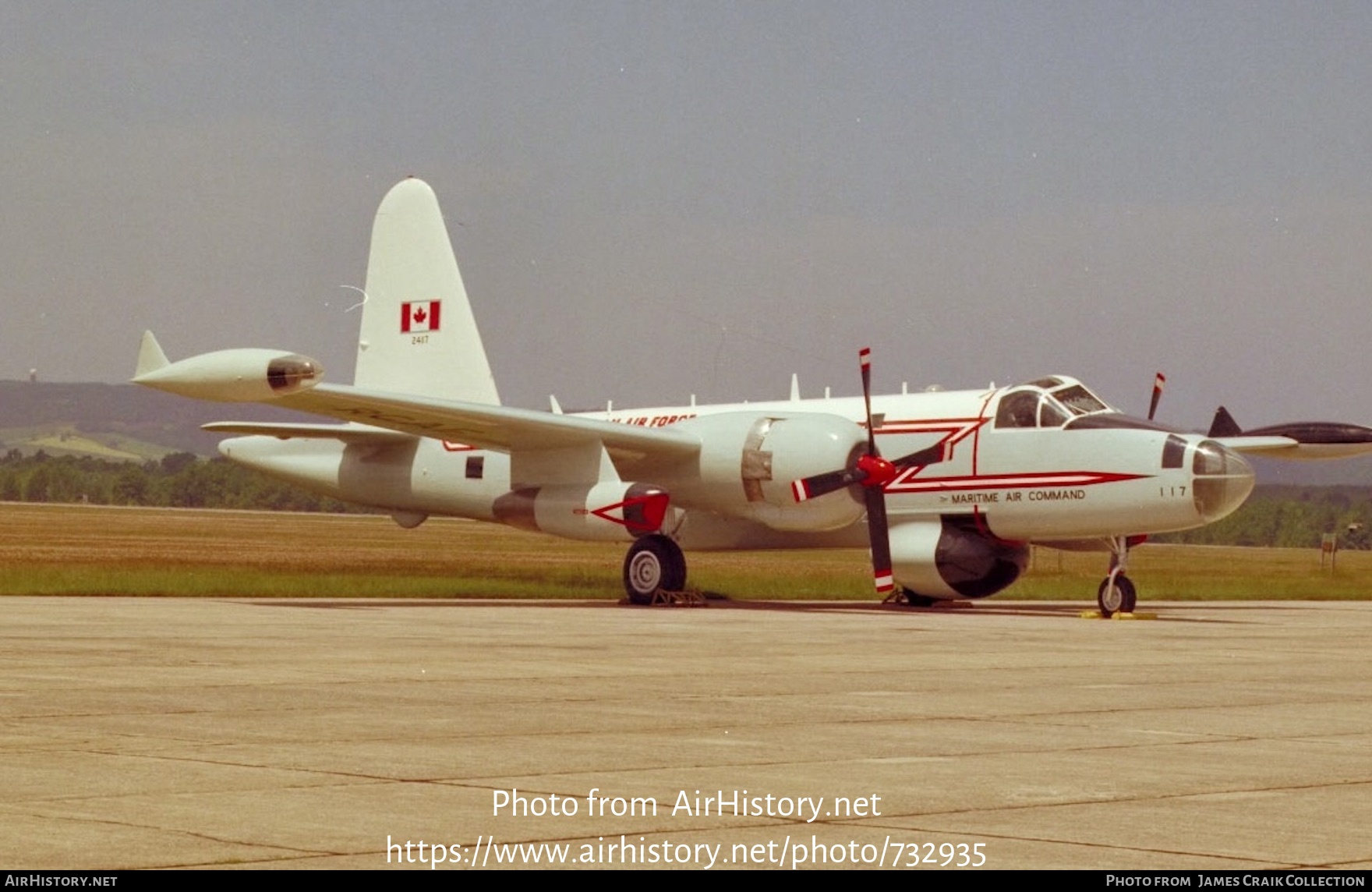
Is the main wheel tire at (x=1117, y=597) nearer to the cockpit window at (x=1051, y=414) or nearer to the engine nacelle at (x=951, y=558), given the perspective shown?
the engine nacelle at (x=951, y=558)

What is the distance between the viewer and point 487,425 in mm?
30094

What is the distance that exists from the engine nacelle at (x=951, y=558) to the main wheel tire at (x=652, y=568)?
349 centimetres

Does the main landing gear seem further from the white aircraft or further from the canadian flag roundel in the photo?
the canadian flag roundel

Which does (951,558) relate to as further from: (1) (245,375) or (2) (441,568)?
(2) (441,568)

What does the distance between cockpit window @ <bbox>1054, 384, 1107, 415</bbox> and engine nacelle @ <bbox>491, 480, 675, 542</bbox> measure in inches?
246

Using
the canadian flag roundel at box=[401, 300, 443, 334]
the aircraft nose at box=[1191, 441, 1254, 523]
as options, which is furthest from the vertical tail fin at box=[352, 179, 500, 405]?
the aircraft nose at box=[1191, 441, 1254, 523]

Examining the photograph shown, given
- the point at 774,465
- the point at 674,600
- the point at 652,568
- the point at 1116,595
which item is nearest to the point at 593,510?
the point at 652,568

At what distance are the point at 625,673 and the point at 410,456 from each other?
18257 mm

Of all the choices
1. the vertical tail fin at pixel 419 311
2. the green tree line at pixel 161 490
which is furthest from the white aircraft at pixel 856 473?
the green tree line at pixel 161 490

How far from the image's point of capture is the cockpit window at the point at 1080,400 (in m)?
29.7

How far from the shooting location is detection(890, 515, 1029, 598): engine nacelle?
30234 millimetres

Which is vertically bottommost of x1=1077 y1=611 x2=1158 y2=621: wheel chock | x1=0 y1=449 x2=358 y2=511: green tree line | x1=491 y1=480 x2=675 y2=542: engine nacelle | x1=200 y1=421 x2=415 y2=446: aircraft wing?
x1=1077 y1=611 x2=1158 y2=621: wheel chock

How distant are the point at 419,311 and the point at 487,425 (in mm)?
7249

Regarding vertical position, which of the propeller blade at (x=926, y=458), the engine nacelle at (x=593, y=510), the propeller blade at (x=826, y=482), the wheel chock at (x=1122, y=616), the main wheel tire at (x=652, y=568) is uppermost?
the propeller blade at (x=926, y=458)
